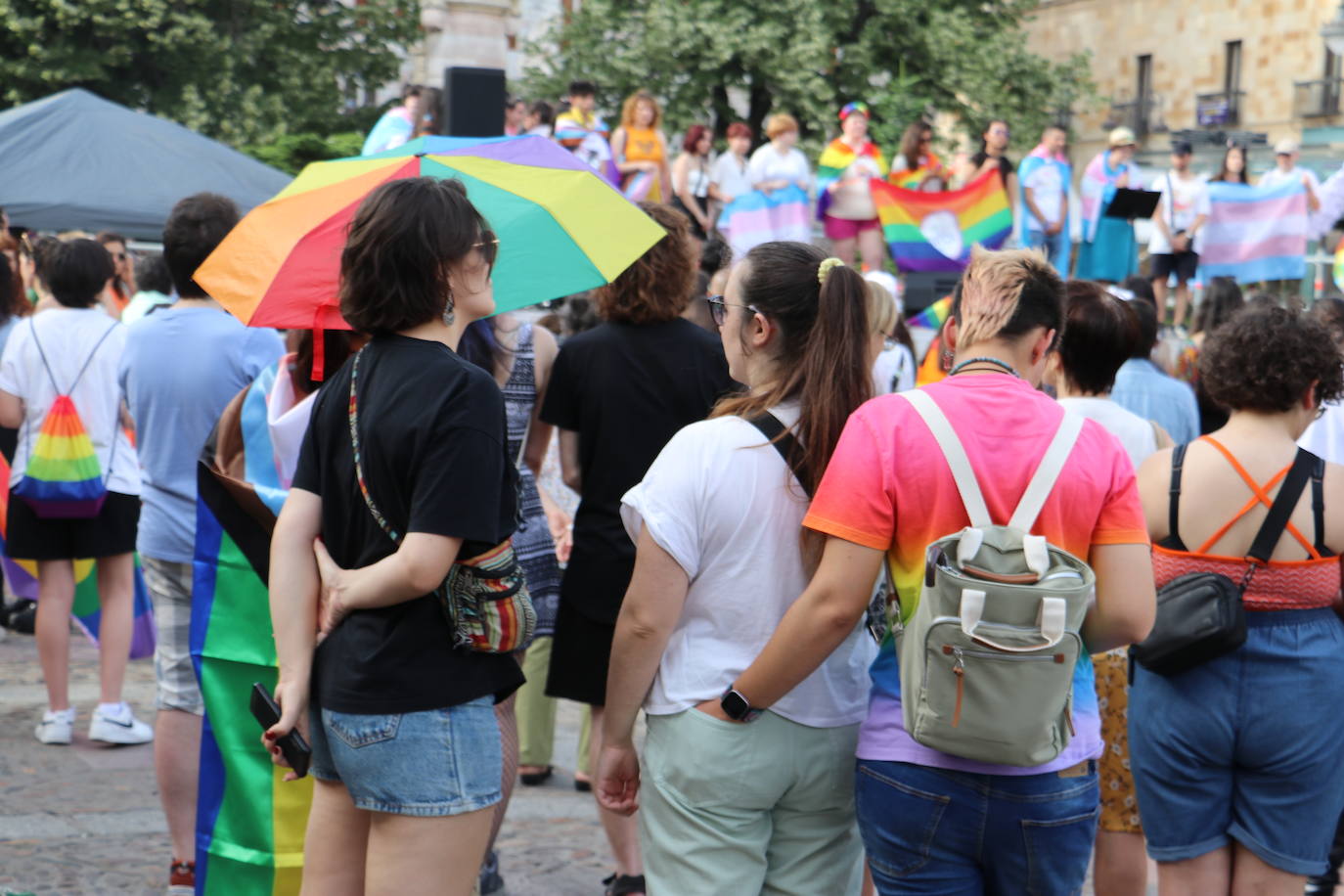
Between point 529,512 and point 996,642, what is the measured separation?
89.8 inches

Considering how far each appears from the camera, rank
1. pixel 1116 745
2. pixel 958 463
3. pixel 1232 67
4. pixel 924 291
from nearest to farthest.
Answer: pixel 958 463 → pixel 1116 745 → pixel 924 291 → pixel 1232 67

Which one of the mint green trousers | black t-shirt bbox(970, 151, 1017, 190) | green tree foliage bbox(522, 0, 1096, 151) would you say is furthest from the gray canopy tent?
green tree foliage bbox(522, 0, 1096, 151)

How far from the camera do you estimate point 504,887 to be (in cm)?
496

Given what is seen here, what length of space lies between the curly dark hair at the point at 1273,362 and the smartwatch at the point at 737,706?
1586 mm

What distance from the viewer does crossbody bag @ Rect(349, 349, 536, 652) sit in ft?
9.55

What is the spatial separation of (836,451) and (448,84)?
3.41 meters

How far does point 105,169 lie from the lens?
1235 cm

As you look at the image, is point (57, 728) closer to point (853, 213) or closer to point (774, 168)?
point (853, 213)

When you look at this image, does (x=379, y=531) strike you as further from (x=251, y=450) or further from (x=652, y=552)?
(x=251, y=450)

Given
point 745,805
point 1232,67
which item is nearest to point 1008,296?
point 745,805

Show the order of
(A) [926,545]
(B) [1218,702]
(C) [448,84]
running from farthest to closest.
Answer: (C) [448,84]
(B) [1218,702]
(A) [926,545]

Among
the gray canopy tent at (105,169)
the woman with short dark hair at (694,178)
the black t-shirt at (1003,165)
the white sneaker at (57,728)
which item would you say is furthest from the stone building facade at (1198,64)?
the white sneaker at (57,728)

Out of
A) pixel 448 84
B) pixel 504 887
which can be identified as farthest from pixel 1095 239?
pixel 504 887

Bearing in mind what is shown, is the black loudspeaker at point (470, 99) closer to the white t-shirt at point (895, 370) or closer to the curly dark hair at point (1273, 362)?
the white t-shirt at point (895, 370)
